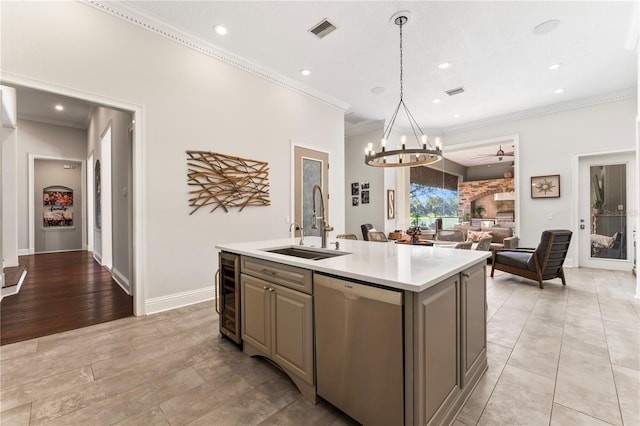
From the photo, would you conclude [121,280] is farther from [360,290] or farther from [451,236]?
[451,236]


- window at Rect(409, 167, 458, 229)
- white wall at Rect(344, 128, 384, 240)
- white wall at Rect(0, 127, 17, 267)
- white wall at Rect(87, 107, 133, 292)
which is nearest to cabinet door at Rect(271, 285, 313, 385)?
white wall at Rect(87, 107, 133, 292)

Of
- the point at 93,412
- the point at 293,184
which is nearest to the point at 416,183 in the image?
the point at 293,184

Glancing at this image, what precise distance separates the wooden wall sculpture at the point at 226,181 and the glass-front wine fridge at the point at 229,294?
1365 millimetres

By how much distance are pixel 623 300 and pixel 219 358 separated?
4.97 metres

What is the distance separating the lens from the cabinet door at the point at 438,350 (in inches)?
49.9

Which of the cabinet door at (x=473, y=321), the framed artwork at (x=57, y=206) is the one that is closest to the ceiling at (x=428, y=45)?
the cabinet door at (x=473, y=321)

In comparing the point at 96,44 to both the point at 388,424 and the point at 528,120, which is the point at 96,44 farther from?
the point at 528,120

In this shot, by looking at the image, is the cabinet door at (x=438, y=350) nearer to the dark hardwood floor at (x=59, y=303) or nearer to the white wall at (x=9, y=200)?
the dark hardwood floor at (x=59, y=303)

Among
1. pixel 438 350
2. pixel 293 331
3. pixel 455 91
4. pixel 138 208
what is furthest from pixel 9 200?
pixel 455 91

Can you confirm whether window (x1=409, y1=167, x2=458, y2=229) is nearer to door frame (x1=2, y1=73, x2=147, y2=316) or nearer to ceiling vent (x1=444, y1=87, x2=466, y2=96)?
ceiling vent (x1=444, y1=87, x2=466, y2=96)

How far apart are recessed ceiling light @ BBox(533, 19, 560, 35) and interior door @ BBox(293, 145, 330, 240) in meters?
3.39

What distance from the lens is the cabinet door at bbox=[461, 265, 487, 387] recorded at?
1.69 metres

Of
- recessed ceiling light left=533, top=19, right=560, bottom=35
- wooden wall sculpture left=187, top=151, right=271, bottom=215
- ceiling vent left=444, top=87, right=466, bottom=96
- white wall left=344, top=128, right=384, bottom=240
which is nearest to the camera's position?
recessed ceiling light left=533, top=19, right=560, bottom=35

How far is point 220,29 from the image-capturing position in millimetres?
3381
